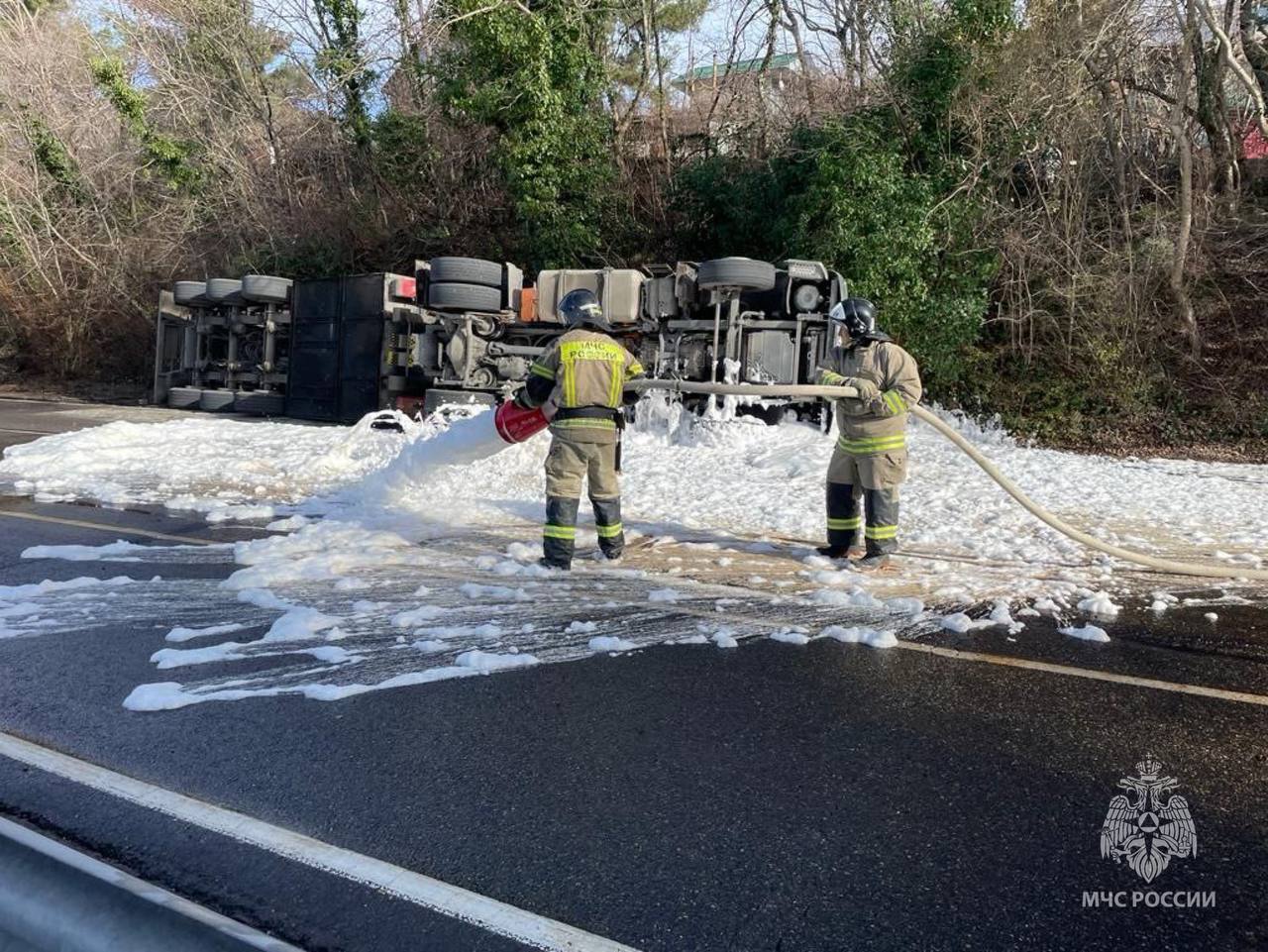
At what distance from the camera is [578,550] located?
6477 mm

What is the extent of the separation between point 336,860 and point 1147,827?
2352 mm

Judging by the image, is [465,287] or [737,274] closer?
[737,274]

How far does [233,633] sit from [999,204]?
41.7 ft

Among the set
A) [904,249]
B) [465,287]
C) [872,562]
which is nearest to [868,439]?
[872,562]

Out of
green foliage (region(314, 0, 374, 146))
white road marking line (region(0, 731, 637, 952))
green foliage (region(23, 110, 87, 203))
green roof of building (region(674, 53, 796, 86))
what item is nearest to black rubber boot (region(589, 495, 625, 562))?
white road marking line (region(0, 731, 637, 952))

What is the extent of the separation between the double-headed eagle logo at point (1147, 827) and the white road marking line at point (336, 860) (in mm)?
1469

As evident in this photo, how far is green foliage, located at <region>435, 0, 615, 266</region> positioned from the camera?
17.0 m

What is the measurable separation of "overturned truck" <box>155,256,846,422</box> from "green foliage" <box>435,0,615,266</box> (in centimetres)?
470

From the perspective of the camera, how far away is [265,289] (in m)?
14.8

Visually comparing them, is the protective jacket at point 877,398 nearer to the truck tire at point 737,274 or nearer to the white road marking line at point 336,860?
the white road marking line at point 336,860

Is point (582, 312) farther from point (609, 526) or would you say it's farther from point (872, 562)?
point (872, 562)

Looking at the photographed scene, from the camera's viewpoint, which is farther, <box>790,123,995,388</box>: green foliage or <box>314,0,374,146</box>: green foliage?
<box>314,0,374,146</box>: green foliage

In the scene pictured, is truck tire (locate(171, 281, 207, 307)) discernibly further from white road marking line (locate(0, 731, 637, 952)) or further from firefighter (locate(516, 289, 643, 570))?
white road marking line (locate(0, 731, 637, 952))

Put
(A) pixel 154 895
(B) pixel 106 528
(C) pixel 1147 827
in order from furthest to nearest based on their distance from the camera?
1. (B) pixel 106 528
2. (C) pixel 1147 827
3. (A) pixel 154 895
